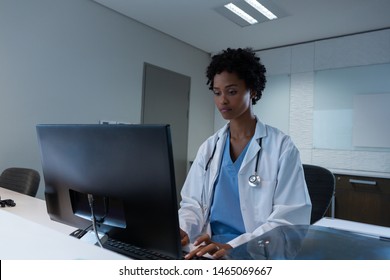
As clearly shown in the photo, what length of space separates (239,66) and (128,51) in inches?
101

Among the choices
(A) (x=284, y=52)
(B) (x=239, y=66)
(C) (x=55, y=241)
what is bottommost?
(C) (x=55, y=241)

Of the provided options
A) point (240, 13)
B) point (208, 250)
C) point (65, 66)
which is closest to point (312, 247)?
point (208, 250)

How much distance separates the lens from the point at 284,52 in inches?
175

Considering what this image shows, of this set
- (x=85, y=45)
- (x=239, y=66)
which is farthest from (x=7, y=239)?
(x=85, y=45)

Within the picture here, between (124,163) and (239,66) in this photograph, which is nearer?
(124,163)

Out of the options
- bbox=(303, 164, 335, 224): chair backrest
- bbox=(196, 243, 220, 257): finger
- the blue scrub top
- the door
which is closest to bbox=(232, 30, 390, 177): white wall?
the door

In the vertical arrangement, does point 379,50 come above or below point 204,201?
above

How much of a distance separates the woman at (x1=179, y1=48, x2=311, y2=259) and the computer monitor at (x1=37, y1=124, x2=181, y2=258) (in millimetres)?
485

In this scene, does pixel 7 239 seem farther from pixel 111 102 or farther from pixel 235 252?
pixel 111 102

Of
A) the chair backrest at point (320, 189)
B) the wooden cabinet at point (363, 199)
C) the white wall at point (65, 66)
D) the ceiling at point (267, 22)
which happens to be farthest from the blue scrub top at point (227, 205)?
the wooden cabinet at point (363, 199)

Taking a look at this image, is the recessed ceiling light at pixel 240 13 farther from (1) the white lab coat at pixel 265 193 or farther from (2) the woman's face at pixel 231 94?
(1) the white lab coat at pixel 265 193

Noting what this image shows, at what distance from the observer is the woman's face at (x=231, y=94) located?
4.81 ft

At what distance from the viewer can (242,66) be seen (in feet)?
4.86

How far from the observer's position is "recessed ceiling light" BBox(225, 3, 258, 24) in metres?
3.27
